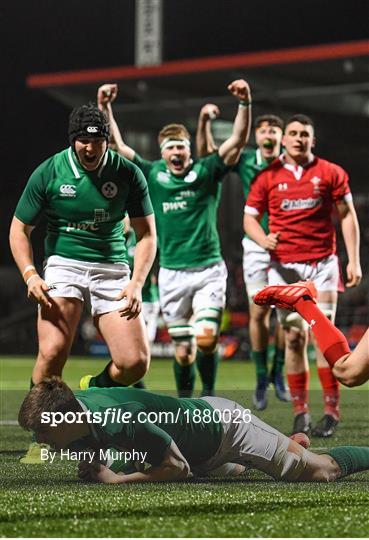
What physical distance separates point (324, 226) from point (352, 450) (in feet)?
8.37

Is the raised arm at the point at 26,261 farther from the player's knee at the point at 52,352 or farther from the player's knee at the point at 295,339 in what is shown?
the player's knee at the point at 295,339

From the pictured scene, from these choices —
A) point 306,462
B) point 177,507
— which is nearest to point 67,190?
point 306,462

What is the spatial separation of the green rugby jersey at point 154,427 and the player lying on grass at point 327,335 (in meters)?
0.56

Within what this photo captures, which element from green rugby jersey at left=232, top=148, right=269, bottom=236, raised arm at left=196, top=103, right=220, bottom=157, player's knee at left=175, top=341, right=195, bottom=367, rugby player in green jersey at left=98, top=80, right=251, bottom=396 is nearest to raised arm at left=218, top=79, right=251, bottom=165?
rugby player in green jersey at left=98, top=80, right=251, bottom=396

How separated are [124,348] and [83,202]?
28.4 inches

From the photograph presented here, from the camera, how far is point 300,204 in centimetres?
720

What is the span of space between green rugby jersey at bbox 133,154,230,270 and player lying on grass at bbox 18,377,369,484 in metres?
2.94

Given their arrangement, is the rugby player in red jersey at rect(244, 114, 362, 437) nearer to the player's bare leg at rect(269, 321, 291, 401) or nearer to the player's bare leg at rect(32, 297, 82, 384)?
the player's bare leg at rect(32, 297, 82, 384)

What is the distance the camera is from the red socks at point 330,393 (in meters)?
6.97

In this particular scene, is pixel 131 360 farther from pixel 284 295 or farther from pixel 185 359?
pixel 185 359

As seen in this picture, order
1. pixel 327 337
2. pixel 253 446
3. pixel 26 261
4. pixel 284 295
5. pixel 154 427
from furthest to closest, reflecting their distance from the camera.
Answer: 1. pixel 26 261
2. pixel 284 295
3. pixel 327 337
4. pixel 253 446
5. pixel 154 427

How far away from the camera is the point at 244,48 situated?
75.6 feet

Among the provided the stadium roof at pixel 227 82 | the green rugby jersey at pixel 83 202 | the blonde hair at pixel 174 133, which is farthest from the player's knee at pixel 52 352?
the stadium roof at pixel 227 82

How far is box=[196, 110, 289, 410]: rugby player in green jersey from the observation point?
8188 mm
